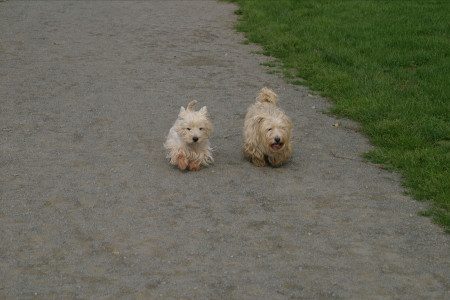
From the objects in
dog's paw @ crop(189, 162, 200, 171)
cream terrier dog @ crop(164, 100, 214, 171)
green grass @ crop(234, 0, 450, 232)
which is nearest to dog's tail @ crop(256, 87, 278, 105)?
cream terrier dog @ crop(164, 100, 214, 171)

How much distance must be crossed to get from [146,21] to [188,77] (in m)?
5.85

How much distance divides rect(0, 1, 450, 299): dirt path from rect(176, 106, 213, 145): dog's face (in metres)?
0.47

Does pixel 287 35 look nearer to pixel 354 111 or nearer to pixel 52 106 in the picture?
pixel 354 111

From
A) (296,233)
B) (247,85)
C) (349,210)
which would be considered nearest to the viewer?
(296,233)

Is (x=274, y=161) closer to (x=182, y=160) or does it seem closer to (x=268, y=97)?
(x=268, y=97)

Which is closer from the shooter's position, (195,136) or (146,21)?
(195,136)

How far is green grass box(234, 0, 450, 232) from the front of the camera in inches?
381

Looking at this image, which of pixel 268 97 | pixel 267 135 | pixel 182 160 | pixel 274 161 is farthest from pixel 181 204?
pixel 268 97

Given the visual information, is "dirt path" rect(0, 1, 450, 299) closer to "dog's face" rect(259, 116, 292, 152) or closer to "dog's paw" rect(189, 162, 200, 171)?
"dog's paw" rect(189, 162, 200, 171)

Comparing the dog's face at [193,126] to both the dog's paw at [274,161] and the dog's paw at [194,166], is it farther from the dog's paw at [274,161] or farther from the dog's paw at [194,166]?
the dog's paw at [274,161]

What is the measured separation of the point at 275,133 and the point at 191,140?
1.04 m

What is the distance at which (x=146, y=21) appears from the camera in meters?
18.9

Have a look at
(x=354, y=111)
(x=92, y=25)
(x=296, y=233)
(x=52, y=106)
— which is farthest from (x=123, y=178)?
(x=92, y=25)

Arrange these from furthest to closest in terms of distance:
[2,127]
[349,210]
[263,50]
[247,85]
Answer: [263,50] → [247,85] → [2,127] → [349,210]
